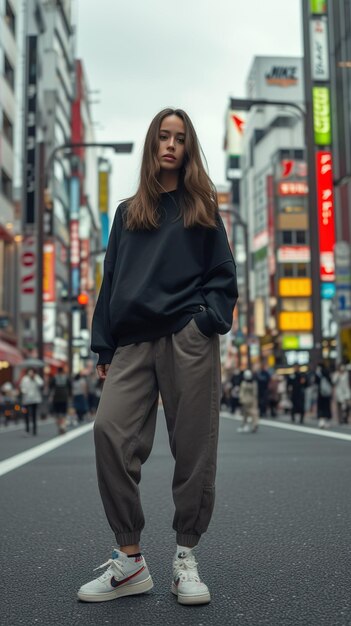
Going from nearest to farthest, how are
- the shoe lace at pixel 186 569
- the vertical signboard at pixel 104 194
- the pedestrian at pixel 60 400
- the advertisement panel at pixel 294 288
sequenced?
the shoe lace at pixel 186 569
the pedestrian at pixel 60 400
the advertisement panel at pixel 294 288
the vertical signboard at pixel 104 194

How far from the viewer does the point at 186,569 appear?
3.22 m

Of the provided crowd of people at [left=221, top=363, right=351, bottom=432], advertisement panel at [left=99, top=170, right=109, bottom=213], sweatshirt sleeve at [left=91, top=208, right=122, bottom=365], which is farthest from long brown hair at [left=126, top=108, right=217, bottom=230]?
advertisement panel at [left=99, top=170, right=109, bottom=213]

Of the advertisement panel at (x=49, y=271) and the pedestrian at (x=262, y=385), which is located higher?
the advertisement panel at (x=49, y=271)

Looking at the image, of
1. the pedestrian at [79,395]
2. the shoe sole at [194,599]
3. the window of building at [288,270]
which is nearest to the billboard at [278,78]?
the window of building at [288,270]

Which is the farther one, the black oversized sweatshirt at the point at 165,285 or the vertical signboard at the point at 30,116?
the vertical signboard at the point at 30,116

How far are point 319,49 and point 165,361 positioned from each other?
32.8m

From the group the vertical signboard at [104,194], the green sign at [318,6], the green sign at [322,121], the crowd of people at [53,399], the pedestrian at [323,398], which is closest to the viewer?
the crowd of people at [53,399]

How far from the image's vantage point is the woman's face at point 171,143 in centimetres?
342

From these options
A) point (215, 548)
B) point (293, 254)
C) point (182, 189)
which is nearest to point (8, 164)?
point (293, 254)

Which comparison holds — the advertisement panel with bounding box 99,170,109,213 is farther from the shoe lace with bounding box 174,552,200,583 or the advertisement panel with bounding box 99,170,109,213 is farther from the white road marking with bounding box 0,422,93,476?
the shoe lace with bounding box 174,552,200,583

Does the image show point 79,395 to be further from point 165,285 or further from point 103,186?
point 103,186

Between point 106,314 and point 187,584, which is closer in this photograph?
point 187,584

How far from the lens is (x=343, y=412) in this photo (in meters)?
19.8

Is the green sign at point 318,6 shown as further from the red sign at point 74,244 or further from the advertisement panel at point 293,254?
the red sign at point 74,244
